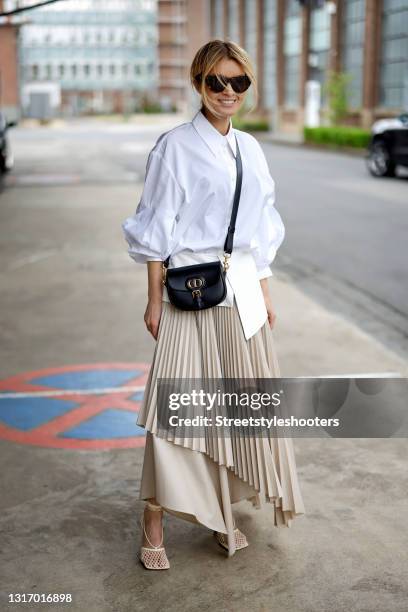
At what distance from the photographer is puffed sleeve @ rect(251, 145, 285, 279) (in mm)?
3506

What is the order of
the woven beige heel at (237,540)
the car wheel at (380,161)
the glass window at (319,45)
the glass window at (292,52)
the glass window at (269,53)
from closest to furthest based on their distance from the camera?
the woven beige heel at (237,540)
the car wheel at (380,161)
the glass window at (319,45)
the glass window at (292,52)
the glass window at (269,53)

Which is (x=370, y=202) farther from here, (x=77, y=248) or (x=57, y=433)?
(x=57, y=433)

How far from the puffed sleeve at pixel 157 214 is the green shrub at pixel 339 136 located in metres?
28.4

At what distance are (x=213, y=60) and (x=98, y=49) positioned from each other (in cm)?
12794

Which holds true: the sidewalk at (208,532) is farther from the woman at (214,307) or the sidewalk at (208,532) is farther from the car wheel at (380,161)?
the car wheel at (380,161)

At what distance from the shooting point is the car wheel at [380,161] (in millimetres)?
20984

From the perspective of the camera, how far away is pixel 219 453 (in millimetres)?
3416

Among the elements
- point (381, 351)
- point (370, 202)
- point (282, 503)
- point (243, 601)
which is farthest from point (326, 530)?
point (370, 202)

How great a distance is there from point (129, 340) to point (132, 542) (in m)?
3.47

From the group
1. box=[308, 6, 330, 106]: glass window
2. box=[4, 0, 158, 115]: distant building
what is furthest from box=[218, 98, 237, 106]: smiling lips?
box=[4, 0, 158, 115]: distant building

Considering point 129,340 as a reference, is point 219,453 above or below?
above

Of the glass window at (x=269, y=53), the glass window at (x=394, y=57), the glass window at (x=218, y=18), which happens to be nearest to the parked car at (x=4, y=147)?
the glass window at (x=394, y=57)

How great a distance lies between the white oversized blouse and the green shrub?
28.2 meters

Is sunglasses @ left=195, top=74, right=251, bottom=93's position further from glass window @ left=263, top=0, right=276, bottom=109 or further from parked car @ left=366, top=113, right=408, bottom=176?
glass window @ left=263, top=0, right=276, bottom=109
